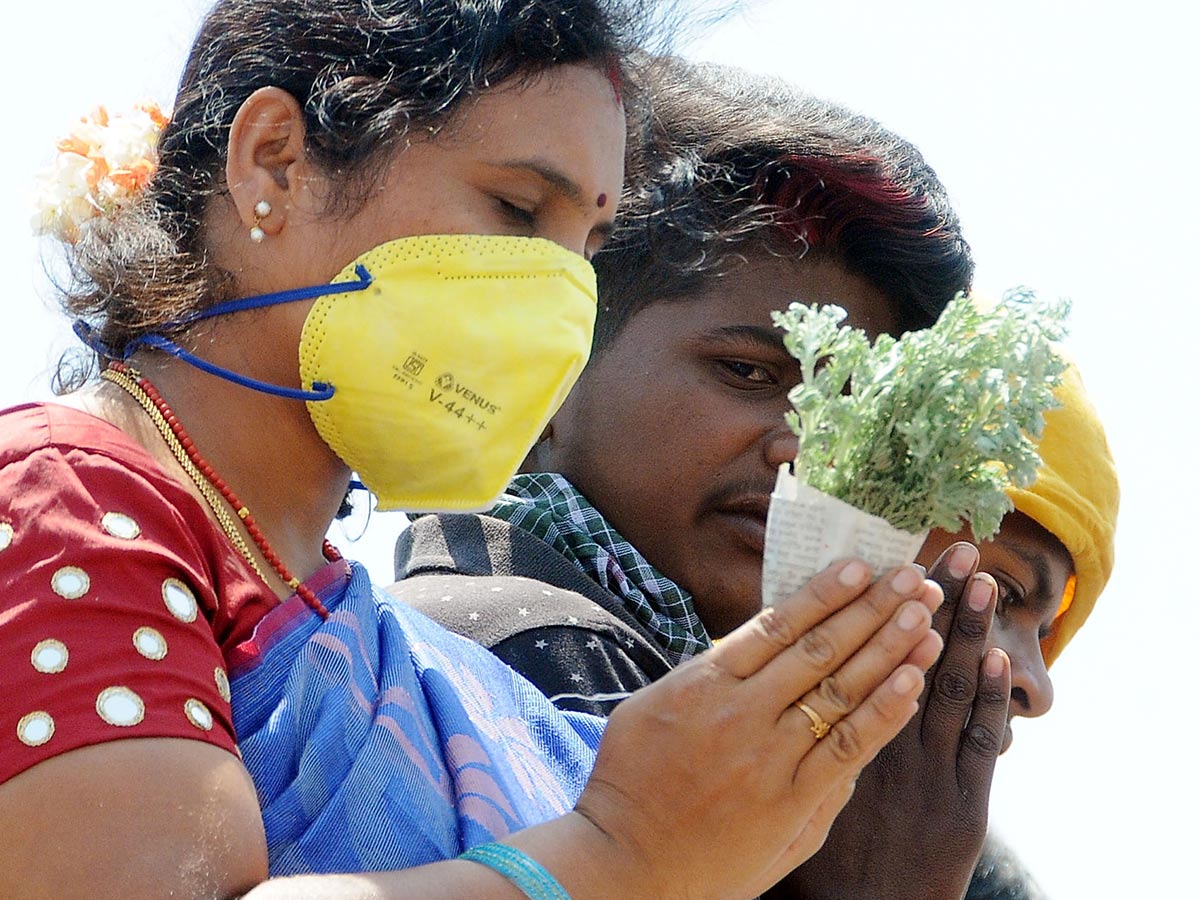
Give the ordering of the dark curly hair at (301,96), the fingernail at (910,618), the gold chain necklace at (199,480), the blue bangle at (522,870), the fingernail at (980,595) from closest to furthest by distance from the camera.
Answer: the blue bangle at (522,870) < the fingernail at (910,618) < the gold chain necklace at (199,480) < the dark curly hair at (301,96) < the fingernail at (980,595)

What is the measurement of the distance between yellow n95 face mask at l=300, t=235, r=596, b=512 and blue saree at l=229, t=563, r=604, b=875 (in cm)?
19

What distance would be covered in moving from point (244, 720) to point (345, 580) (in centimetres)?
40

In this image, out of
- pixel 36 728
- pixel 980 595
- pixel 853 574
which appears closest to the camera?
pixel 36 728

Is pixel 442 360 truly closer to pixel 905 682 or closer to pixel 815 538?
pixel 815 538

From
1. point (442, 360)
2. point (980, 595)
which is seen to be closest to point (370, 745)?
point (442, 360)

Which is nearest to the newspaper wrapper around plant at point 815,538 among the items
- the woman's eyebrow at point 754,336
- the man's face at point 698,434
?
the man's face at point 698,434

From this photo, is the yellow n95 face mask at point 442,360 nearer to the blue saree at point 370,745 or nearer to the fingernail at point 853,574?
the blue saree at point 370,745

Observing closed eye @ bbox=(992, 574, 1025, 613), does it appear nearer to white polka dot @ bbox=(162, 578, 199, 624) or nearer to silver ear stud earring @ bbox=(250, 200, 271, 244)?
silver ear stud earring @ bbox=(250, 200, 271, 244)

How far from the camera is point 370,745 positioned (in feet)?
6.73

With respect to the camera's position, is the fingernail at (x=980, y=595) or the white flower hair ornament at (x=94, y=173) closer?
the white flower hair ornament at (x=94, y=173)

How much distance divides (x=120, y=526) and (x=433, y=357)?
565 millimetres

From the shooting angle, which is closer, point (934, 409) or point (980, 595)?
point (934, 409)

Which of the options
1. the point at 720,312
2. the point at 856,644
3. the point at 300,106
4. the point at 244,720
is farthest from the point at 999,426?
the point at 720,312

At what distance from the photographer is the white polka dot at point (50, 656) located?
1.72m
